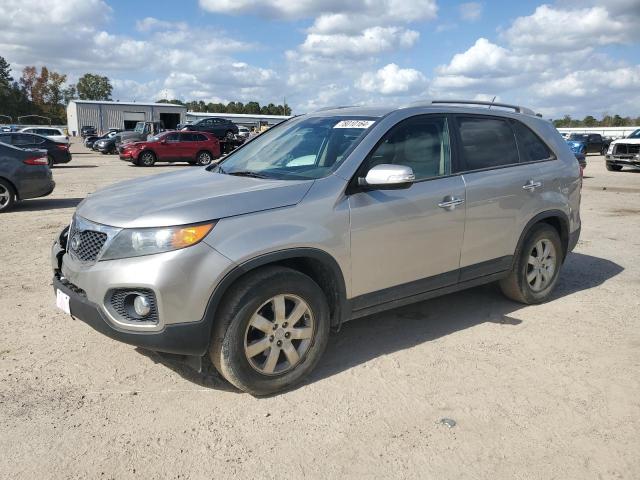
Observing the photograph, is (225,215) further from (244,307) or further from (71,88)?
(71,88)

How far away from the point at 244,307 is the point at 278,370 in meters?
0.53

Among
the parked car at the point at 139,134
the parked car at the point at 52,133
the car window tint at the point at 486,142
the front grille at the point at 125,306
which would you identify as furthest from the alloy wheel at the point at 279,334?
the parked car at the point at 139,134

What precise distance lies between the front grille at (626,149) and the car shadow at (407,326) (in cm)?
1714

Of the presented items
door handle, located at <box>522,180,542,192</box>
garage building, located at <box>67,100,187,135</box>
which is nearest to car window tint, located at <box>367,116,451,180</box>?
door handle, located at <box>522,180,542,192</box>

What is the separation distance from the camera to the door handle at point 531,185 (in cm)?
479

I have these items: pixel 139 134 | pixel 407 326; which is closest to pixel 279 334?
pixel 407 326

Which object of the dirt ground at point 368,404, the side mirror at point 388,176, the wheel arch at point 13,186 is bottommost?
the dirt ground at point 368,404

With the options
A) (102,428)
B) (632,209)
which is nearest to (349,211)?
(102,428)

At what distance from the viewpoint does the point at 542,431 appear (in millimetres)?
3088

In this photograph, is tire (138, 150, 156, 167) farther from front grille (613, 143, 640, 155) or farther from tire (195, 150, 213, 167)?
front grille (613, 143, 640, 155)

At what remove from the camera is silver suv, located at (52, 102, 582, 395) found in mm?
3111

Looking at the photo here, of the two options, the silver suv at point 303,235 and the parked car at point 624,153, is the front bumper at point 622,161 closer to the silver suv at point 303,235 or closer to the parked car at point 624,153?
the parked car at point 624,153

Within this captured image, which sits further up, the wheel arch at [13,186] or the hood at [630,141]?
the hood at [630,141]

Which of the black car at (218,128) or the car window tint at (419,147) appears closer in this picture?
the car window tint at (419,147)
